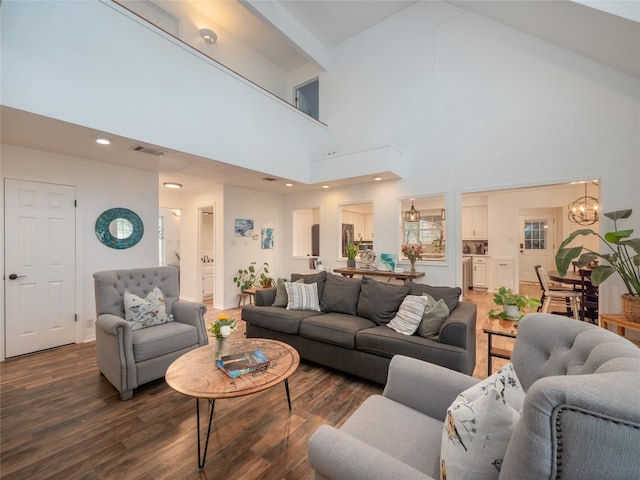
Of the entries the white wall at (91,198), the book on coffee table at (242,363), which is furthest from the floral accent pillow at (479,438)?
the white wall at (91,198)

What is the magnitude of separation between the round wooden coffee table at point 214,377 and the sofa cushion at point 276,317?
2.70 feet

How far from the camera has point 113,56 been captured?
2.87 metres

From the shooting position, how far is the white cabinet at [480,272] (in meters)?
7.41

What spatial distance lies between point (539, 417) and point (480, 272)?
799cm

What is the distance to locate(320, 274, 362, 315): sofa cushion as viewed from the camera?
3.33 m

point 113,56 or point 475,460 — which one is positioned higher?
point 113,56

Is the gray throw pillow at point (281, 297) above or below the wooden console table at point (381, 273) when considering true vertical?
below

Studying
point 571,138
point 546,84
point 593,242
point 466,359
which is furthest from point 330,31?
point 593,242

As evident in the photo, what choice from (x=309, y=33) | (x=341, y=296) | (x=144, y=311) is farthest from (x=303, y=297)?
(x=309, y=33)

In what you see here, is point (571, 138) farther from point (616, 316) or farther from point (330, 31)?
point (330, 31)

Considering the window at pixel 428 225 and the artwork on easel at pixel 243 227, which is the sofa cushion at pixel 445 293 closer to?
the artwork on easel at pixel 243 227

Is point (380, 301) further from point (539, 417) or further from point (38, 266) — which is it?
point (38, 266)

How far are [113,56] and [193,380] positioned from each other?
10.9ft

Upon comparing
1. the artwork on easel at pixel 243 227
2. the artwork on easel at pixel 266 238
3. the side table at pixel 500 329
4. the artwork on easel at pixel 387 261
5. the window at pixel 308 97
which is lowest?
the side table at pixel 500 329
